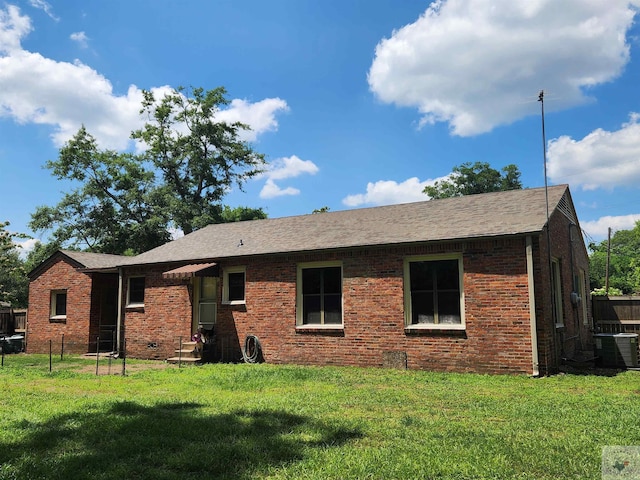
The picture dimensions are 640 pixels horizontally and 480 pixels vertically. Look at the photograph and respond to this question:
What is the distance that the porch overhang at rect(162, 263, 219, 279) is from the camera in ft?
46.8

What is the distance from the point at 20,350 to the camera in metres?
20.7

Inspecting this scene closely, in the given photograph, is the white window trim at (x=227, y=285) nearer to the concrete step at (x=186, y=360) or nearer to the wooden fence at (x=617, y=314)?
the concrete step at (x=186, y=360)

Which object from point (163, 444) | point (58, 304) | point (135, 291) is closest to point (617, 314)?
point (163, 444)

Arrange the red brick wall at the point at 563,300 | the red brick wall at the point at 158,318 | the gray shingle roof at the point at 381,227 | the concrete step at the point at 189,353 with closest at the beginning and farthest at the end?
the red brick wall at the point at 563,300
the gray shingle roof at the point at 381,227
the concrete step at the point at 189,353
the red brick wall at the point at 158,318

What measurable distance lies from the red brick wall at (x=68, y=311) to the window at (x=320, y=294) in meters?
9.96

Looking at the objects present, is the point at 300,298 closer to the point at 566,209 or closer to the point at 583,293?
the point at 566,209

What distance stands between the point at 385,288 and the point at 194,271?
582 centimetres

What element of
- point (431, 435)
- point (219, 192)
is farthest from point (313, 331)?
point (219, 192)

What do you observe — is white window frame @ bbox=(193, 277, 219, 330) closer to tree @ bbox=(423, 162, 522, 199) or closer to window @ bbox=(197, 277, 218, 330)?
window @ bbox=(197, 277, 218, 330)

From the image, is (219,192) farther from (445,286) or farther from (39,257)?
(445,286)

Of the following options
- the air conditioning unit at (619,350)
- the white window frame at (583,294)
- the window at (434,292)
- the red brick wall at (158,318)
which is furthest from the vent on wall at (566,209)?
the red brick wall at (158,318)

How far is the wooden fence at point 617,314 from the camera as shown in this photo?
1545cm

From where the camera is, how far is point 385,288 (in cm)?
1216

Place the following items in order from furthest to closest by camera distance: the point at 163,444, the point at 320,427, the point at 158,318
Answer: the point at 158,318
the point at 320,427
the point at 163,444
